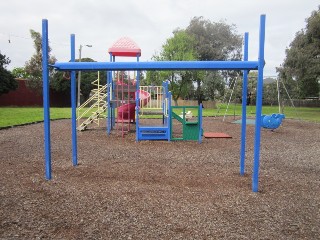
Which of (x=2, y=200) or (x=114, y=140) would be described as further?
(x=114, y=140)

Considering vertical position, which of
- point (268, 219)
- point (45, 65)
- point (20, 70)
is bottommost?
point (268, 219)

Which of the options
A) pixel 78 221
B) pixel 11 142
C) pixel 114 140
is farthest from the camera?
pixel 114 140

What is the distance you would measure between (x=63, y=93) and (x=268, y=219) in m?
38.0

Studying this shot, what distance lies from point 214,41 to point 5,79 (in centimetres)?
2671

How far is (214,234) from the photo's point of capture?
9.58 ft

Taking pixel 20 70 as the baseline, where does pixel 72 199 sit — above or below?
below

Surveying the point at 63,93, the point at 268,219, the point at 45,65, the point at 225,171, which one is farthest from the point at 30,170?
the point at 63,93

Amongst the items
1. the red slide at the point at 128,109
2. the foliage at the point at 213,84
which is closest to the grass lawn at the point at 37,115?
the red slide at the point at 128,109

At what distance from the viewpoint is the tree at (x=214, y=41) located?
40406 mm

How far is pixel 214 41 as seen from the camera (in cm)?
4209

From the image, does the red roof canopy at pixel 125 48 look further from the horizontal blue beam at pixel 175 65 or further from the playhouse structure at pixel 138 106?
the horizontal blue beam at pixel 175 65

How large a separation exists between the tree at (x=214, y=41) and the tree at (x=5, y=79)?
72.0 feet

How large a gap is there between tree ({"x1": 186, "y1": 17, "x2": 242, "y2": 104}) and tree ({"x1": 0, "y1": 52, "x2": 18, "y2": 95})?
72.0 ft

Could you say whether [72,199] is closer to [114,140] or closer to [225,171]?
[225,171]
